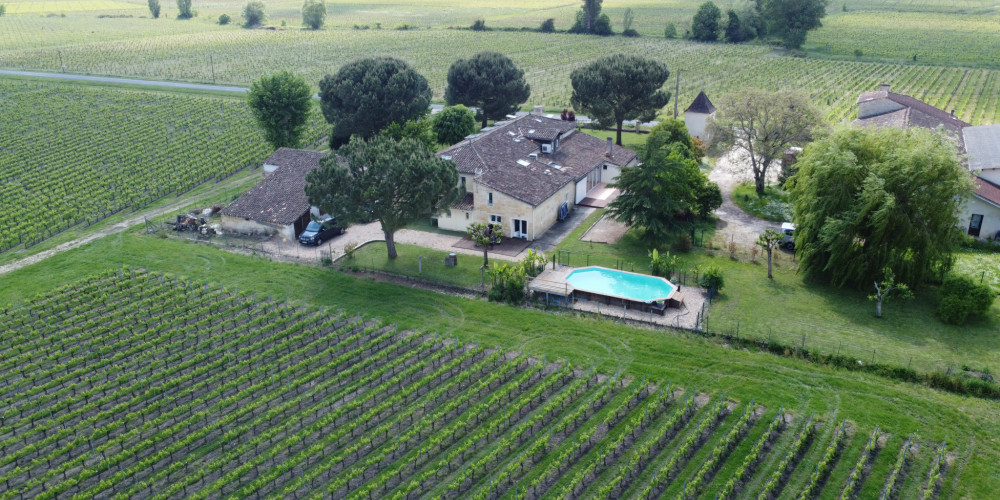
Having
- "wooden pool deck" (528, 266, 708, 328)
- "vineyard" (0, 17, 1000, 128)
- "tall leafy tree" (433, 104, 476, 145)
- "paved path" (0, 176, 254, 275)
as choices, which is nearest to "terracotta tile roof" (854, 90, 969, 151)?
"vineyard" (0, 17, 1000, 128)

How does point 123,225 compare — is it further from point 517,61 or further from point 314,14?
point 314,14

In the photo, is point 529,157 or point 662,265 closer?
point 662,265

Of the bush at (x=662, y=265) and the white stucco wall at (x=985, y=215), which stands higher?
the white stucco wall at (x=985, y=215)

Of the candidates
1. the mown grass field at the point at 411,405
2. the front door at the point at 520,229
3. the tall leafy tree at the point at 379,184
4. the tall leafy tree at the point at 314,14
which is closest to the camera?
the mown grass field at the point at 411,405

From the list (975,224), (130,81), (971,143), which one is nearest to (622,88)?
(971,143)

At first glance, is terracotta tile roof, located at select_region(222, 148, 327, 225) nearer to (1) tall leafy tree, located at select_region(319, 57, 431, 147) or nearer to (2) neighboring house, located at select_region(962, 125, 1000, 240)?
(1) tall leafy tree, located at select_region(319, 57, 431, 147)

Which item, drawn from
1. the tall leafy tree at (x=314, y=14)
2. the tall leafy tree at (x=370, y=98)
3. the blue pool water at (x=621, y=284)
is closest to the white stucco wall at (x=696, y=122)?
the tall leafy tree at (x=370, y=98)

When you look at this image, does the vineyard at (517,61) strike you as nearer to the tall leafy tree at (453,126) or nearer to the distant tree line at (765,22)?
the distant tree line at (765,22)
